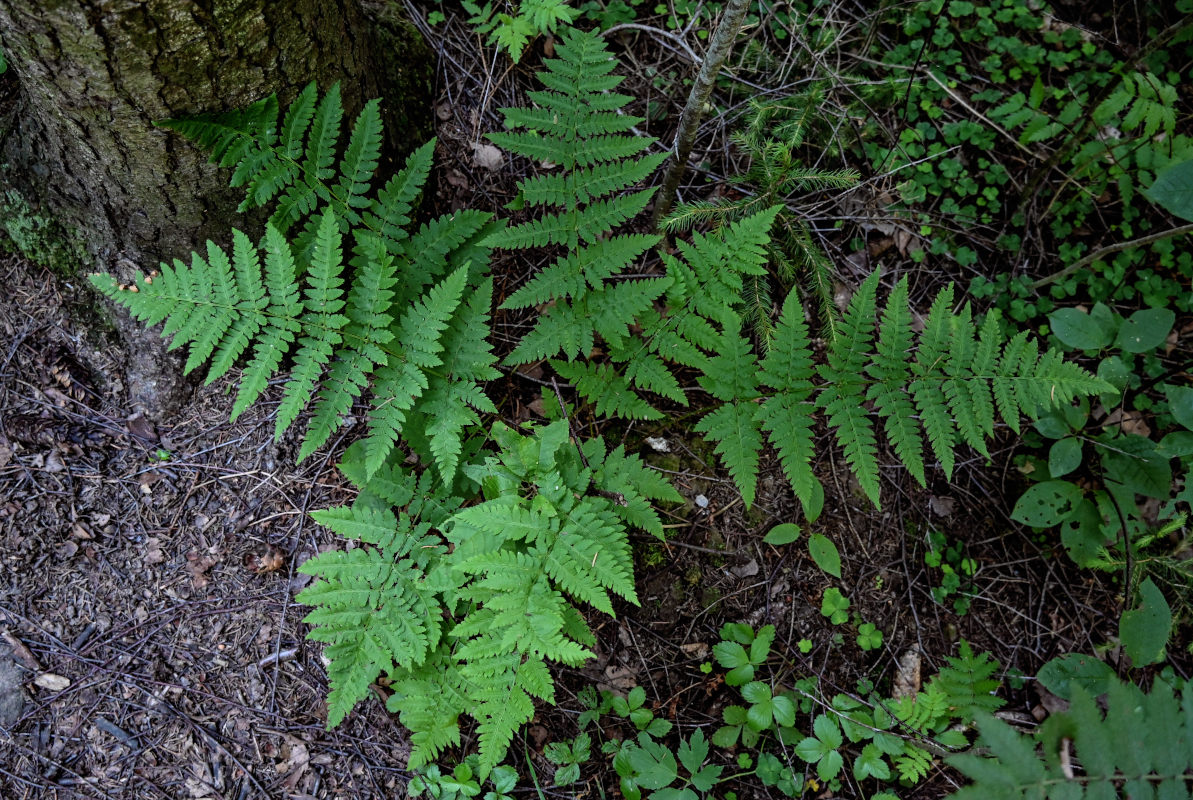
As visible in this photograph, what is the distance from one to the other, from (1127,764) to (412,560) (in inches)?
104

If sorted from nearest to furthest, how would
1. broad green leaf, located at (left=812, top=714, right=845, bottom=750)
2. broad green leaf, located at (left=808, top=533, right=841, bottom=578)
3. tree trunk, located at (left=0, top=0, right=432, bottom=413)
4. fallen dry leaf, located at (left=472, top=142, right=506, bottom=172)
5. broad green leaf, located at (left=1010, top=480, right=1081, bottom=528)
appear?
tree trunk, located at (left=0, top=0, right=432, bottom=413)
broad green leaf, located at (left=812, top=714, right=845, bottom=750)
broad green leaf, located at (left=808, top=533, right=841, bottom=578)
broad green leaf, located at (left=1010, top=480, right=1081, bottom=528)
fallen dry leaf, located at (left=472, top=142, right=506, bottom=172)

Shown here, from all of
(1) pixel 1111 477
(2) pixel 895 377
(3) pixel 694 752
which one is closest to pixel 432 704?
(3) pixel 694 752

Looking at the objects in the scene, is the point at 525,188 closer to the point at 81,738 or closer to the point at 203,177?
the point at 203,177

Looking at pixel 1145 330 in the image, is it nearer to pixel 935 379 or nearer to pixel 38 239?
pixel 935 379

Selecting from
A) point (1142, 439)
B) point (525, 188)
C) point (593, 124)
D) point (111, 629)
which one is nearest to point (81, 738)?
point (111, 629)

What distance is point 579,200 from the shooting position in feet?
10.4

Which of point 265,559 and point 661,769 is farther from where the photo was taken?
point 265,559

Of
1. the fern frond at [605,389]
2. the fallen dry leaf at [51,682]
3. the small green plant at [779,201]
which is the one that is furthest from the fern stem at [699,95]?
the fallen dry leaf at [51,682]

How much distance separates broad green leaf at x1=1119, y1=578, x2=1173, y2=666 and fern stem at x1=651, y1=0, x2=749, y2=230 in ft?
9.63

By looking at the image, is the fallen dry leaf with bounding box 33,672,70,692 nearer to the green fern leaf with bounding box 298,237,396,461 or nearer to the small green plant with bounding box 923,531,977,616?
the green fern leaf with bounding box 298,237,396,461

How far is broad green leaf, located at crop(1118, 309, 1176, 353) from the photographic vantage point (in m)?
3.48

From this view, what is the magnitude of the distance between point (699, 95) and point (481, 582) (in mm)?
2256

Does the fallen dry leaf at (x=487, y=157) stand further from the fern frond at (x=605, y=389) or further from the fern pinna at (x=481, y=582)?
the fern pinna at (x=481, y=582)

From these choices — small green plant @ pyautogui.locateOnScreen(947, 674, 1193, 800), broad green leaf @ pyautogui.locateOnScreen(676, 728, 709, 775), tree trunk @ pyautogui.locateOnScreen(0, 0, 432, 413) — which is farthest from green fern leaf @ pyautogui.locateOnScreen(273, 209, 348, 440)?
small green plant @ pyautogui.locateOnScreen(947, 674, 1193, 800)
